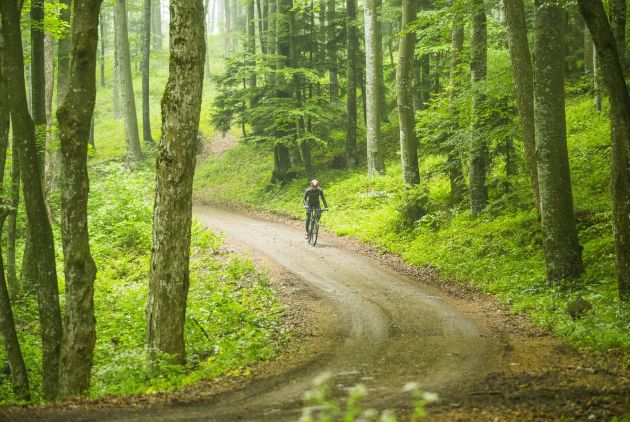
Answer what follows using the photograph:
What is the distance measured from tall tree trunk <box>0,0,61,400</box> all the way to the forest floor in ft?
8.44

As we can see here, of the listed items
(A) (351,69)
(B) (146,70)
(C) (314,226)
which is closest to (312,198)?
(C) (314,226)

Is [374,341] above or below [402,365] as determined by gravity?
below

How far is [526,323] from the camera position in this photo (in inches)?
402

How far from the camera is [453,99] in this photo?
53.7ft

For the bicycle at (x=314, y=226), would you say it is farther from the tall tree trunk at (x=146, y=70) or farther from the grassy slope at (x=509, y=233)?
the tall tree trunk at (x=146, y=70)

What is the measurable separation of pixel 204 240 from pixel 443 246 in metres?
7.33

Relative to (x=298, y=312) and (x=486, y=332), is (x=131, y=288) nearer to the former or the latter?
(x=298, y=312)

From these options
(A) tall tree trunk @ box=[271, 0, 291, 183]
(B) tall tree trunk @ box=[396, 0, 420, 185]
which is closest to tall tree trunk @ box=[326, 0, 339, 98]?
(A) tall tree trunk @ box=[271, 0, 291, 183]

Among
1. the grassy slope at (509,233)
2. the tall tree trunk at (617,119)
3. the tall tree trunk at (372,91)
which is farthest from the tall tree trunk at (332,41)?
the tall tree trunk at (617,119)

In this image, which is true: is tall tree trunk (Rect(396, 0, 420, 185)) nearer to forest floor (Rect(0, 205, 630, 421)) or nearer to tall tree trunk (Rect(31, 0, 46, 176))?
forest floor (Rect(0, 205, 630, 421))

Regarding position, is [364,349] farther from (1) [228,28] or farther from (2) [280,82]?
(1) [228,28]

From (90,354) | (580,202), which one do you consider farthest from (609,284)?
(90,354)

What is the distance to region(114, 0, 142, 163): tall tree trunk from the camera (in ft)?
97.6

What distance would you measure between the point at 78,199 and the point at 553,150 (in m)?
8.79
